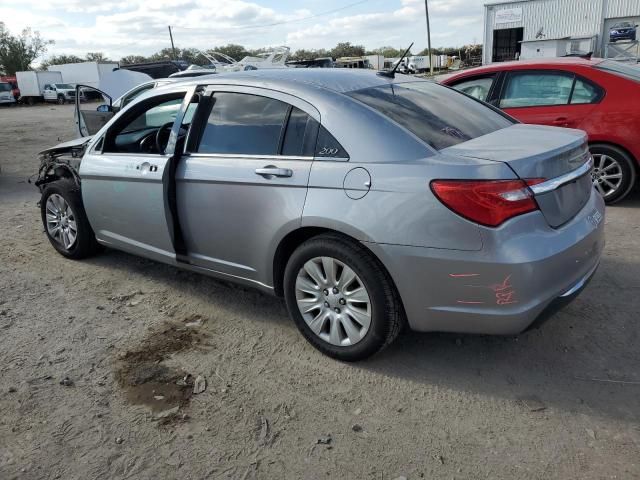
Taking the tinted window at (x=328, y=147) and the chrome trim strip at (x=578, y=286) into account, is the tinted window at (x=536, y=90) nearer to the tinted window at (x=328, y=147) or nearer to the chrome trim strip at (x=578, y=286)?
the chrome trim strip at (x=578, y=286)

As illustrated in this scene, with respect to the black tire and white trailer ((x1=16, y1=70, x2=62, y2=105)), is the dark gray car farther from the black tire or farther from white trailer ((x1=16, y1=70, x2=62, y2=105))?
white trailer ((x1=16, y1=70, x2=62, y2=105))

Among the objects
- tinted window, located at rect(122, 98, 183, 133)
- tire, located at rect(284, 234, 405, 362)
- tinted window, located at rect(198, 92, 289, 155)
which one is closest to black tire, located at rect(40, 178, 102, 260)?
tinted window, located at rect(122, 98, 183, 133)

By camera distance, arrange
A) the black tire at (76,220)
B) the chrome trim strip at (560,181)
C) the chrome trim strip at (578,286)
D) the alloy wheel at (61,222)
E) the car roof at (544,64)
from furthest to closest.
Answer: the car roof at (544,64)
the alloy wheel at (61,222)
the black tire at (76,220)
the chrome trim strip at (578,286)
the chrome trim strip at (560,181)

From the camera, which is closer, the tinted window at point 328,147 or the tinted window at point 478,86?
the tinted window at point 328,147

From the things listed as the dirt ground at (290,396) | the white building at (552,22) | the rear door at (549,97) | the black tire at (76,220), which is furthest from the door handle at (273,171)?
the white building at (552,22)

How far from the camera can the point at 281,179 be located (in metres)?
3.13

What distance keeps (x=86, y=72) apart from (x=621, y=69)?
143ft

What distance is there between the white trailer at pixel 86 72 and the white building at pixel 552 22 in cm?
2777

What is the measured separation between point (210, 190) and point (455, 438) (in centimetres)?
207

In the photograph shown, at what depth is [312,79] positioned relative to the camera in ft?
11.1

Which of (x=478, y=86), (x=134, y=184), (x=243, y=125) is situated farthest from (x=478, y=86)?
(x=134, y=184)

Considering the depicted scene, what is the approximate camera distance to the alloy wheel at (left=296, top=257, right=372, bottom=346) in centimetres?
299

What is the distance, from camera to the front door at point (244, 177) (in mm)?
3137

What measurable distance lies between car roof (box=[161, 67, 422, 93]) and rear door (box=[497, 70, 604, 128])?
2.83m
